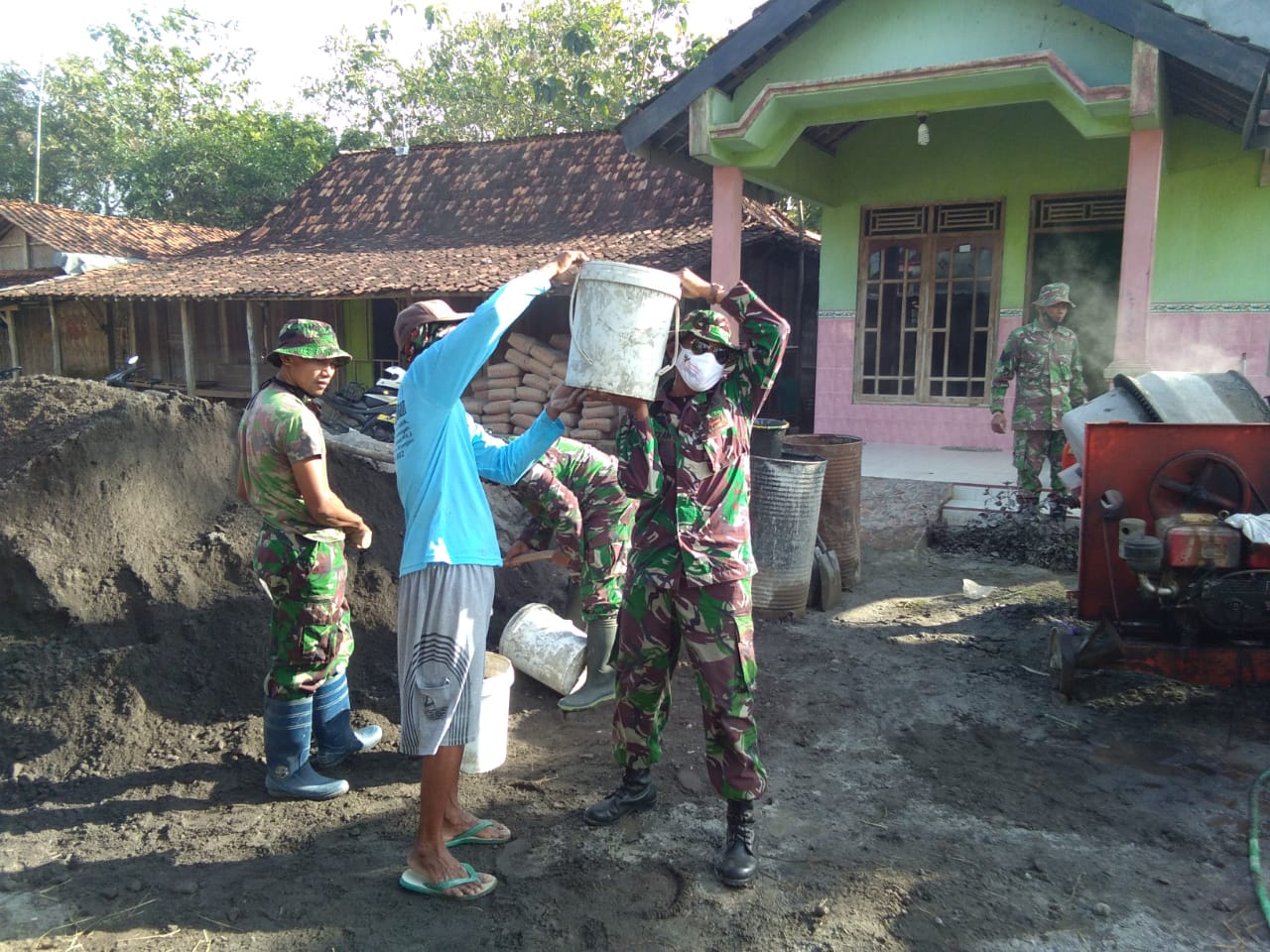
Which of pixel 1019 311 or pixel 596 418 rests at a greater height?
pixel 1019 311

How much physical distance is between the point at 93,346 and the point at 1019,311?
55.7 feet

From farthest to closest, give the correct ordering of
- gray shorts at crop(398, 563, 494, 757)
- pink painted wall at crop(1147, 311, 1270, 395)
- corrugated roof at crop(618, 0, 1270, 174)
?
1. pink painted wall at crop(1147, 311, 1270, 395)
2. corrugated roof at crop(618, 0, 1270, 174)
3. gray shorts at crop(398, 563, 494, 757)

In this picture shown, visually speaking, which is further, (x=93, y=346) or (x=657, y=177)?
(x=93, y=346)

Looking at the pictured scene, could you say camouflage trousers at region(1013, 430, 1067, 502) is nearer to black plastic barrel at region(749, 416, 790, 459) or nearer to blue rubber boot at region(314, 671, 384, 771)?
black plastic barrel at region(749, 416, 790, 459)

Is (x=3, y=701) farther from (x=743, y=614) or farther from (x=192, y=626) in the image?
(x=743, y=614)

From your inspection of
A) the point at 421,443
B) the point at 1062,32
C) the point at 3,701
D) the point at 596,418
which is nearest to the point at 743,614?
the point at 421,443

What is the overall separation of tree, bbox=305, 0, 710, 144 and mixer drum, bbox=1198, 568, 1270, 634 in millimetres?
19801

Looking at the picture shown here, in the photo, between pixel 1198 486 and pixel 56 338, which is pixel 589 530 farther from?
pixel 56 338

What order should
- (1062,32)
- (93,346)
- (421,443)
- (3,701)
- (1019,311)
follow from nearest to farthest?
(421,443), (3,701), (1062,32), (1019,311), (93,346)

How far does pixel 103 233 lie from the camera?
19969 millimetres

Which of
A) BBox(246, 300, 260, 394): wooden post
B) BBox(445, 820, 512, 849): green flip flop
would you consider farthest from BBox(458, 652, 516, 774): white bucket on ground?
BBox(246, 300, 260, 394): wooden post

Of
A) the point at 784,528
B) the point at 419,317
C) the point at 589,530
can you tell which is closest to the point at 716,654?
the point at 419,317

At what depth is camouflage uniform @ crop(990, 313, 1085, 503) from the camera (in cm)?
711

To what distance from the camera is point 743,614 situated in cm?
292
